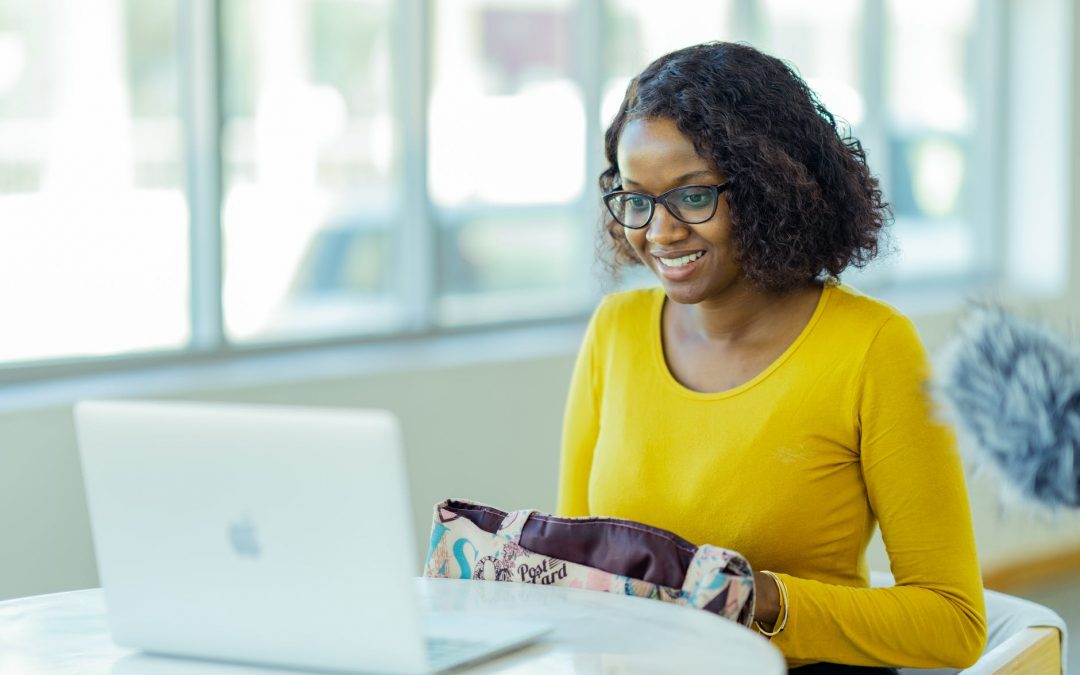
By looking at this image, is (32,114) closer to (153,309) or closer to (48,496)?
(153,309)

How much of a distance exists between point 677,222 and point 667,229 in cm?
2

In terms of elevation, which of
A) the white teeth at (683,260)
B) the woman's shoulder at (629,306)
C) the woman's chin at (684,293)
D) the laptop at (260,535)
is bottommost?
the laptop at (260,535)

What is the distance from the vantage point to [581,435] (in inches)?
81.2

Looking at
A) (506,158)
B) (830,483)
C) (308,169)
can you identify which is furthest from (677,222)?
(506,158)

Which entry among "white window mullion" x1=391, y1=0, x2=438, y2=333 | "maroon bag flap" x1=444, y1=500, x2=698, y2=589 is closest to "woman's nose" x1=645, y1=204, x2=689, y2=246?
"maroon bag flap" x1=444, y1=500, x2=698, y2=589

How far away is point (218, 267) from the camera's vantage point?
3.18 metres

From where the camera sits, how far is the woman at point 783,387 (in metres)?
1.70

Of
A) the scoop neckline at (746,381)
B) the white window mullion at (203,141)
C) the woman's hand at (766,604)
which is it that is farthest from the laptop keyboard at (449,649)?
the white window mullion at (203,141)

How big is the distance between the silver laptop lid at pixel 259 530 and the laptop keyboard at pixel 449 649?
0.24 feet

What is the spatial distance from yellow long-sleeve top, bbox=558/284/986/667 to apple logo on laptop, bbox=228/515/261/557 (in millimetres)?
656

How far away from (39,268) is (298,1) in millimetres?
927

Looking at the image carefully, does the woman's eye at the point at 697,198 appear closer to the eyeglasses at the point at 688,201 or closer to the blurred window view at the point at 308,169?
the eyeglasses at the point at 688,201

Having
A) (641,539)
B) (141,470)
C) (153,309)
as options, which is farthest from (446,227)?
(141,470)

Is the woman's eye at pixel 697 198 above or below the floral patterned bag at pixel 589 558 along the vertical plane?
above
